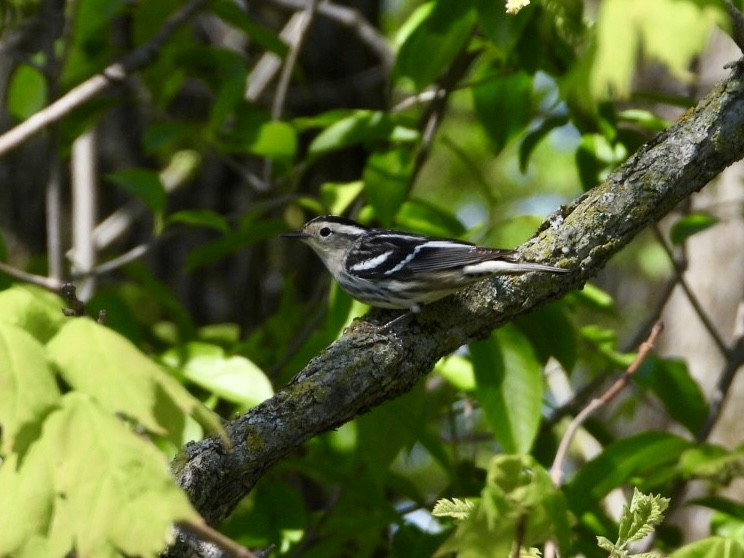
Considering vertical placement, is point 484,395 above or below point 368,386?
below

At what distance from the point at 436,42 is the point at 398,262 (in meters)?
1.01

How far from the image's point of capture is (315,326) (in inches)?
173

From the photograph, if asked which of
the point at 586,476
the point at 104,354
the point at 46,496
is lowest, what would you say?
the point at 586,476

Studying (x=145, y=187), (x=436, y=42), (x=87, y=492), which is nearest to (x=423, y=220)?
(x=436, y=42)

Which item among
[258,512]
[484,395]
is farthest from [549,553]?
[258,512]

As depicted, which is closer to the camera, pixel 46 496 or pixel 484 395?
pixel 46 496

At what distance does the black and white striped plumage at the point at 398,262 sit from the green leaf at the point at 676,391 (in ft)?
2.79

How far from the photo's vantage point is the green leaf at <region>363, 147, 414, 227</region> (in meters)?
3.80

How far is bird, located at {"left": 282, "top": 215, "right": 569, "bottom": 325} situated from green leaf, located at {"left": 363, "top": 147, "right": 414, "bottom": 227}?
0.15 meters

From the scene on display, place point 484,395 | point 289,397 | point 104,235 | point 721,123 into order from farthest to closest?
point 104,235 < point 484,395 < point 721,123 < point 289,397

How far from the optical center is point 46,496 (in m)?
1.66

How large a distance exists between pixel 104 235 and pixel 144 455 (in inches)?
174

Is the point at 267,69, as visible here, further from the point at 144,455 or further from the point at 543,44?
the point at 144,455

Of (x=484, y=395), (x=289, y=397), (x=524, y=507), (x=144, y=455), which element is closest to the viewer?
(x=144, y=455)
